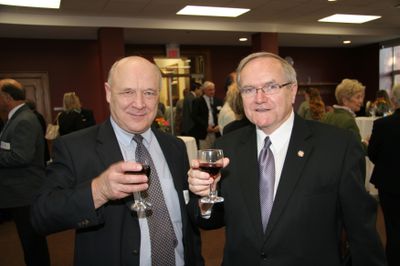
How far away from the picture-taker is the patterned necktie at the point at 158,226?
1.53m

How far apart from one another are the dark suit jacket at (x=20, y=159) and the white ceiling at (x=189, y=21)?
4.03 m

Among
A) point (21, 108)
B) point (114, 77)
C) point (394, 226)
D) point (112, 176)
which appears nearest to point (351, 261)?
point (112, 176)

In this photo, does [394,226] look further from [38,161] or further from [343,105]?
[38,161]

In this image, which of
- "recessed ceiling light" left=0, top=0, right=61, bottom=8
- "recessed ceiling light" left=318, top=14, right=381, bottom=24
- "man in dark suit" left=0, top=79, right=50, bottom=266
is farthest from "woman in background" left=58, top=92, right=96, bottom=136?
"recessed ceiling light" left=318, top=14, right=381, bottom=24

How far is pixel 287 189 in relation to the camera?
1.43 meters

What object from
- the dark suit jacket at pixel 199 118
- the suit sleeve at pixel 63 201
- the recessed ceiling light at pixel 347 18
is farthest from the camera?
the recessed ceiling light at pixel 347 18

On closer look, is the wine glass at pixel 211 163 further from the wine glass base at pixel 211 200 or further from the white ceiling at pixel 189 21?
the white ceiling at pixel 189 21

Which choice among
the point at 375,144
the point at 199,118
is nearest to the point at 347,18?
the point at 199,118

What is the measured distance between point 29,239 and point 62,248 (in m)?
1.27

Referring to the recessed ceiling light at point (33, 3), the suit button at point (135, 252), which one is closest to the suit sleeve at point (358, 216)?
the suit button at point (135, 252)

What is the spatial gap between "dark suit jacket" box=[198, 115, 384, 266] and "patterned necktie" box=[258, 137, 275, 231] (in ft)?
0.09

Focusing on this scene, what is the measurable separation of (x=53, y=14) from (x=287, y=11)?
16.9 feet

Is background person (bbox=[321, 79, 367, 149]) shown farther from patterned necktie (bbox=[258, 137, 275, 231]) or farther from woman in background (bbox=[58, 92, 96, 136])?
woman in background (bbox=[58, 92, 96, 136])

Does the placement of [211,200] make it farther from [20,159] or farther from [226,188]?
[20,159]
